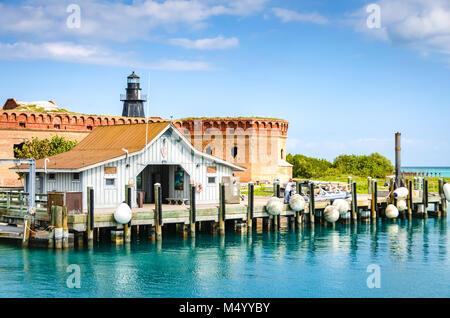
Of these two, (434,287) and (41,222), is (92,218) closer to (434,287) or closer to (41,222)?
(41,222)

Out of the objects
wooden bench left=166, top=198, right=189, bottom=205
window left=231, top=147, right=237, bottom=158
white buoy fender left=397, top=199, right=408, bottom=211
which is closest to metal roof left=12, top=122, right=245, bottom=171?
wooden bench left=166, top=198, right=189, bottom=205

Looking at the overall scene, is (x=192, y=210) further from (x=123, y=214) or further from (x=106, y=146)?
(x=106, y=146)

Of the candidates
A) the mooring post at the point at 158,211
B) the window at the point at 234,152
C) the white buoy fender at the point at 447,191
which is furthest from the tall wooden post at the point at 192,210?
the window at the point at 234,152

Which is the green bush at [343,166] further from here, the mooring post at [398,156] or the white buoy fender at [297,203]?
the white buoy fender at [297,203]

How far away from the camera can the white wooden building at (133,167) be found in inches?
1262

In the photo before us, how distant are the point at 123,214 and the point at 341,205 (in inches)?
580

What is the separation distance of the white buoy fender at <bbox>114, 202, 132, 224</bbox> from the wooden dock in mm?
457

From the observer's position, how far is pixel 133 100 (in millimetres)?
72312

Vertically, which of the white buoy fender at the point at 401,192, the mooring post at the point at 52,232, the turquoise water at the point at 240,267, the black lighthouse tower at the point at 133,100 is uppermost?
the black lighthouse tower at the point at 133,100

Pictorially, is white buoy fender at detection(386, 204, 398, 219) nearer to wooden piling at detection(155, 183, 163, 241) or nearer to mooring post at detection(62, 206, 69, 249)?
wooden piling at detection(155, 183, 163, 241)

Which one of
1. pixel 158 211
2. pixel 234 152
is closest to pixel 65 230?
pixel 158 211

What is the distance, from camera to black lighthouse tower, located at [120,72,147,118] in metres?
72.1

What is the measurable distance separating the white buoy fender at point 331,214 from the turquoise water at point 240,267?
2.20 metres
